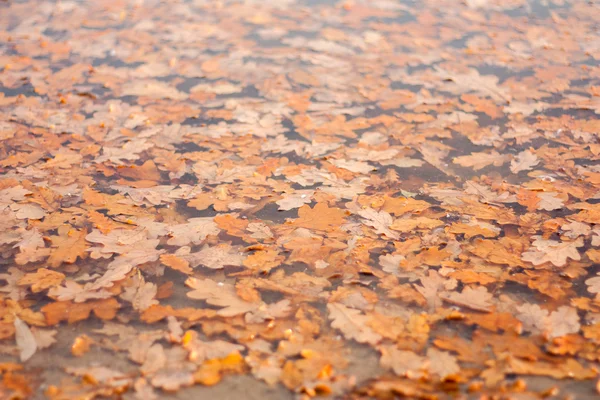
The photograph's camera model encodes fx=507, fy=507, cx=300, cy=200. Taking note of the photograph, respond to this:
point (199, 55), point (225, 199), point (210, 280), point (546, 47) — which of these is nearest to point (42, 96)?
point (199, 55)

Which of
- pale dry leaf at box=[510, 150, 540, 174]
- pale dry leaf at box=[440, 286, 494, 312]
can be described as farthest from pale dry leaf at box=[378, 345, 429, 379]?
pale dry leaf at box=[510, 150, 540, 174]

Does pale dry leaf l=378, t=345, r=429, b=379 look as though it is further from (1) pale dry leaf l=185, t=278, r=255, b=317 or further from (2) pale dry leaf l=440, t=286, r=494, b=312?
(1) pale dry leaf l=185, t=278, r=255, b=317

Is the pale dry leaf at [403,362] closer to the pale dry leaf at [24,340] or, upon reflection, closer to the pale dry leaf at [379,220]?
the pale dry leaf at [379,220]

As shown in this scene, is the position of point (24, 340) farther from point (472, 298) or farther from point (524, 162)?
point (524, 162)

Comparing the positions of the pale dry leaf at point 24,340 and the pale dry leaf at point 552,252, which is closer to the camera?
the pale dry leaf at point 24,340

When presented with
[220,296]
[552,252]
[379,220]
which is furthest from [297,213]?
[552,252]

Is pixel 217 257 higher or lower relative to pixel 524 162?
lower

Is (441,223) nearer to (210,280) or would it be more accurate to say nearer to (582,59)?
(210,280)

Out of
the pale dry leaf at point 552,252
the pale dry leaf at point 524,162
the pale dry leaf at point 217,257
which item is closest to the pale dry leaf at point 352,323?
the pale dry leaf at point 217,257
